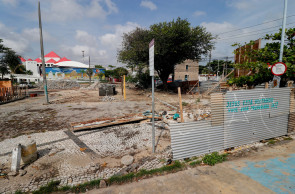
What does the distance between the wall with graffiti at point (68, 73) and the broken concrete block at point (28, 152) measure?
161 feet

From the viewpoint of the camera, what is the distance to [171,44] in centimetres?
1580

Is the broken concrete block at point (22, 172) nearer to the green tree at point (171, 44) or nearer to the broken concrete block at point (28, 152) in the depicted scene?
the broken concrete block at point (28, 152)

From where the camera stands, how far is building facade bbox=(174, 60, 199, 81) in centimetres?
4375

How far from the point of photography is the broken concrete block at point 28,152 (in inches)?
145

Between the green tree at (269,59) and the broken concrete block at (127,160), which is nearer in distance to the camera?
the broken concrete block at (127,160)

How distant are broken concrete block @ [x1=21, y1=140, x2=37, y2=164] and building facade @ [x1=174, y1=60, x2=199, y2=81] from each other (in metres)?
42.3

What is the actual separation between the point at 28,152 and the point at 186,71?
44.4 meters

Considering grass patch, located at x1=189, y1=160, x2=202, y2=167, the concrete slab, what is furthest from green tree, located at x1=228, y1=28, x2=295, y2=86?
grass patch, located at x1=189, y1=160, x2=202, y2=167

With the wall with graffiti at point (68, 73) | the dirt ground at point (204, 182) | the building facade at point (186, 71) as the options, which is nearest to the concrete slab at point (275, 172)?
the dirt ground at point (204, 182)

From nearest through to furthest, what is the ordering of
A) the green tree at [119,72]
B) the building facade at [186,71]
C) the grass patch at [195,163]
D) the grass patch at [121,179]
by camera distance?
the grass patch at [121,179] → the grass patch at [195,163] → the building facade at [186,71] → the green tree at [119,72]

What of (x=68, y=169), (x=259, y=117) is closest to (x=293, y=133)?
(x=259, y=117)

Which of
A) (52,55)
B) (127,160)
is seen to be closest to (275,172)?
(127,160)

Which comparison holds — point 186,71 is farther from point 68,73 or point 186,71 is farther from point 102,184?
point 102,184

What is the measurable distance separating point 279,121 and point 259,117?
3.66 ft
